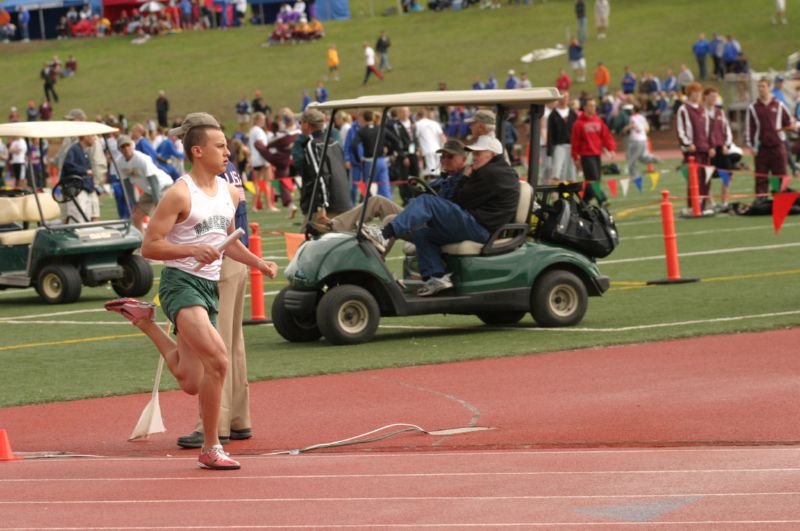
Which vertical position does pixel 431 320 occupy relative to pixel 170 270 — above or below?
below

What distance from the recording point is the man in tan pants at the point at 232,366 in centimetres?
908

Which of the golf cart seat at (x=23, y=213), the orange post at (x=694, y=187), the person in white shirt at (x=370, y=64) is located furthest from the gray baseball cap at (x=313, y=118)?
the person in white shirt at (x=370, y=64)

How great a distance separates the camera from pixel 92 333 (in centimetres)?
1474

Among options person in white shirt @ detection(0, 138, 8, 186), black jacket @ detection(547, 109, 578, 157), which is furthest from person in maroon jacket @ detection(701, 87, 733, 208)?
person in white shirt @ detection(0, 138, 8, 186)

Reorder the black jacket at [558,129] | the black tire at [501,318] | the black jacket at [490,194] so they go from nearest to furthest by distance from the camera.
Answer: the black jacket at [490,194] < the black tire at [501,318] < the black jacket at [558,129]

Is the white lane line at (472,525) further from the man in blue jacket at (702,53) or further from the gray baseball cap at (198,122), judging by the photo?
the man in blue jacket at (702,53)

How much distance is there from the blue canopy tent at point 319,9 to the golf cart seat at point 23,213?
6708 cm

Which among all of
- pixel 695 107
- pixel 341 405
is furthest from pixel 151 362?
pixel 695 107

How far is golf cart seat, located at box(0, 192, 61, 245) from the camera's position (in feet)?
59.5

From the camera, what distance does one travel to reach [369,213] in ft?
43.0

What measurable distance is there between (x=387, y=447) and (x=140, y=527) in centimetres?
231

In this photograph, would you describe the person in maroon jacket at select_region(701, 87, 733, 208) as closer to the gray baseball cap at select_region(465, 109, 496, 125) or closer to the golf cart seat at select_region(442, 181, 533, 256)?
the golf cart seat at select_region(442, 181, 533, 256)

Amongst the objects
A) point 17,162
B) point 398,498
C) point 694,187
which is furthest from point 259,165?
point 398,498

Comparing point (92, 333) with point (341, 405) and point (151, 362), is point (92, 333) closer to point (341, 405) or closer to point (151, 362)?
point (151, 362)
